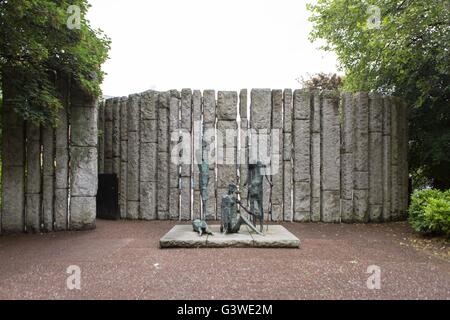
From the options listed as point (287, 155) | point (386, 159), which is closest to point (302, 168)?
point (287, 155)

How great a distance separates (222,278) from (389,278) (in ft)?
6.41

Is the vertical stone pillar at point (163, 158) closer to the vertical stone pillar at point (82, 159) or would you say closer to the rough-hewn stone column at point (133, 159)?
the rough-hewn stone column at point (133, 159)

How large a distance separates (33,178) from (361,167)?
7.18 metres

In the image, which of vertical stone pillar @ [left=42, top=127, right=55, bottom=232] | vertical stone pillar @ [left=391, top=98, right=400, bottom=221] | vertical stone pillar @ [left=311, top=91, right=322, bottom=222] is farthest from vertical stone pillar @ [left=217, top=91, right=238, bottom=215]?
vertical stone pillar @ [left=391, top=98, right=400, bottom=221]

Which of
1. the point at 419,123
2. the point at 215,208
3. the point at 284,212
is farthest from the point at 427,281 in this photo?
the point at 419,123

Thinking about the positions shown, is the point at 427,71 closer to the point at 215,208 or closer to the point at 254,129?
the point at 254,129

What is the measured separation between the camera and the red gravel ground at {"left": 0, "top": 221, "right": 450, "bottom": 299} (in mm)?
3627

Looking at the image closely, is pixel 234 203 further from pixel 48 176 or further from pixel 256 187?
pixel 48 176

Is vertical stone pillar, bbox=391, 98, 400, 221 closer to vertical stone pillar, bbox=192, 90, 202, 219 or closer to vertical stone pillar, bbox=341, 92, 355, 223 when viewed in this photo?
vertical stone pillar, bbox=341, 92, 355, 223

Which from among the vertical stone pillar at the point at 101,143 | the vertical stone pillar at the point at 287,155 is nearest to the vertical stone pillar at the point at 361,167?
the vertical stone pillar at the point at 287,155

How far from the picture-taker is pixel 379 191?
8352 mm

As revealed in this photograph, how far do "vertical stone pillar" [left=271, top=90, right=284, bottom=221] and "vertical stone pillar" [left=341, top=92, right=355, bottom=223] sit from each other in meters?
1.48

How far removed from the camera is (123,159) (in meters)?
8.68

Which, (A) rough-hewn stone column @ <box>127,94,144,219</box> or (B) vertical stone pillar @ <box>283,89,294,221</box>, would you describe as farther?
(A) rough-hewn stone column @ <box>127,94,144,219</box>
